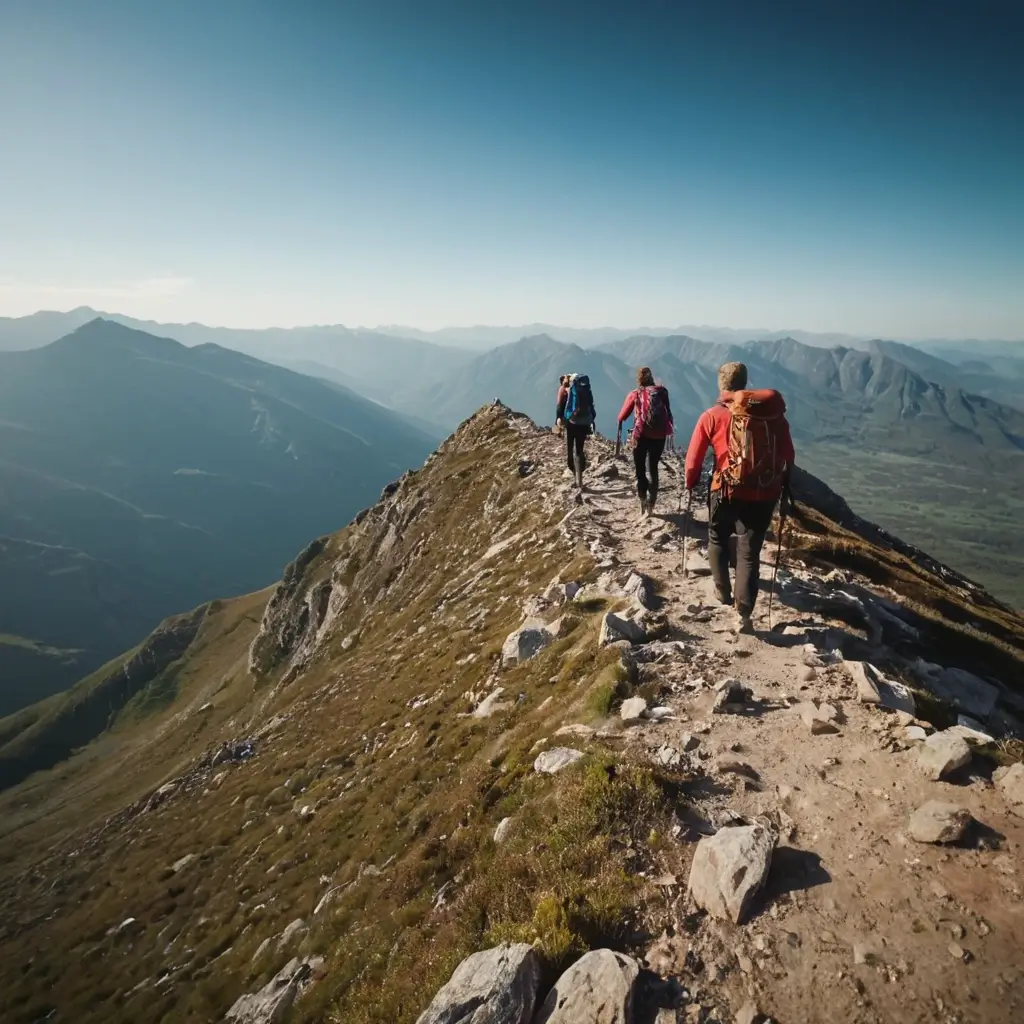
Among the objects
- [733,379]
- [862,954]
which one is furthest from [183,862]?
[733,379]

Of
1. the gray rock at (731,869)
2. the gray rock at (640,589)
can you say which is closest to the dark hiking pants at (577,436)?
the gray rock at (640,589)

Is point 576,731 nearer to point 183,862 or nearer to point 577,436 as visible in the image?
point 577,436

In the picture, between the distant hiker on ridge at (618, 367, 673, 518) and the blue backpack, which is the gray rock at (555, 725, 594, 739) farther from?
the blue backpack

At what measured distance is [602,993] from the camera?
549 centimetres

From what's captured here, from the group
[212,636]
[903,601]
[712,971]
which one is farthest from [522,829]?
[212,636]

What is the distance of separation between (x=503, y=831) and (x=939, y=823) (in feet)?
19.2

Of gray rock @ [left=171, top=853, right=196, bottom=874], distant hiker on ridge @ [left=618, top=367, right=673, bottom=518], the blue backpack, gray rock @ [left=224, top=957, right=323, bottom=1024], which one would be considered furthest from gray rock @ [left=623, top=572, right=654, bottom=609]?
gray rock @ [left=171, top=853, right=196, bottom=874]

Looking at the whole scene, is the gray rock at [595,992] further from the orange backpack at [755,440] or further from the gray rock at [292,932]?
the gray rock at [292,932]

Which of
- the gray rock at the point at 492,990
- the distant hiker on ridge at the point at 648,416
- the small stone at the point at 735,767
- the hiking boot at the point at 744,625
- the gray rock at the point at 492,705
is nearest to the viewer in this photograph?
the gray rock at the point at 492,990

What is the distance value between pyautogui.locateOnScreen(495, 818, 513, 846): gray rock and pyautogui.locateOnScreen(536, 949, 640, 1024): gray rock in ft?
10.7

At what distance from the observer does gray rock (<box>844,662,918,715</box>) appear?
29.9 feet

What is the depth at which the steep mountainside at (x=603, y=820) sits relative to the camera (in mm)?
5812

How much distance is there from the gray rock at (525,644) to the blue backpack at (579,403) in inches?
345

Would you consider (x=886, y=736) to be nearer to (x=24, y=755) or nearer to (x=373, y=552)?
(x=373, y=552)
